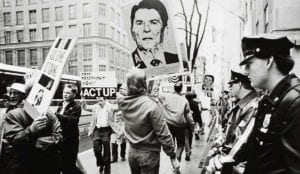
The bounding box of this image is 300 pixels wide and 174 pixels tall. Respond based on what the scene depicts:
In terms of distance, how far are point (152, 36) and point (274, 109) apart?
399 centimetres

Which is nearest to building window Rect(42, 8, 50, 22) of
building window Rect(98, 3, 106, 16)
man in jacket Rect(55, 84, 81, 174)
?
building window Rect(98, 3, 106, 16)

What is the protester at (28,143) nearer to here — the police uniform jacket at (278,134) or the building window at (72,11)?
the police uniform jacket at (278,134)

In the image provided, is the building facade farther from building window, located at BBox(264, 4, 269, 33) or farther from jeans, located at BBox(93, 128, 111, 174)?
jeans, located at BBox(93, 128, 111, 174)

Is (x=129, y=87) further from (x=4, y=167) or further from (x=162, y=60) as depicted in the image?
(x=4, y=167)

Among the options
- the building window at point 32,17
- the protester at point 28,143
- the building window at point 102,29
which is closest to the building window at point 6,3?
the building window at point 32,17

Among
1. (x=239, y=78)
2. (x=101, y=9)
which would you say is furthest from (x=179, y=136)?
(x=101, y=9)

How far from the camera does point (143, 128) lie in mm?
4359

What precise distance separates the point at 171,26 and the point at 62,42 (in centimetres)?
258

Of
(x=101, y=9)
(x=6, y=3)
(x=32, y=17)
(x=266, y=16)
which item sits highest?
(x=101, y=9)

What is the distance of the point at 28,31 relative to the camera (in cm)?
7062

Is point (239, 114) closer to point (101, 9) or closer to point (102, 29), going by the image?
point (102, 29)

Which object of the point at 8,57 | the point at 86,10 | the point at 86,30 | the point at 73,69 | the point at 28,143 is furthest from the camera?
the point at 73,69

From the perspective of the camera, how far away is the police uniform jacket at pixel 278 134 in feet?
6.02

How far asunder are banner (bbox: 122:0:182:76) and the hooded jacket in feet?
5.21
